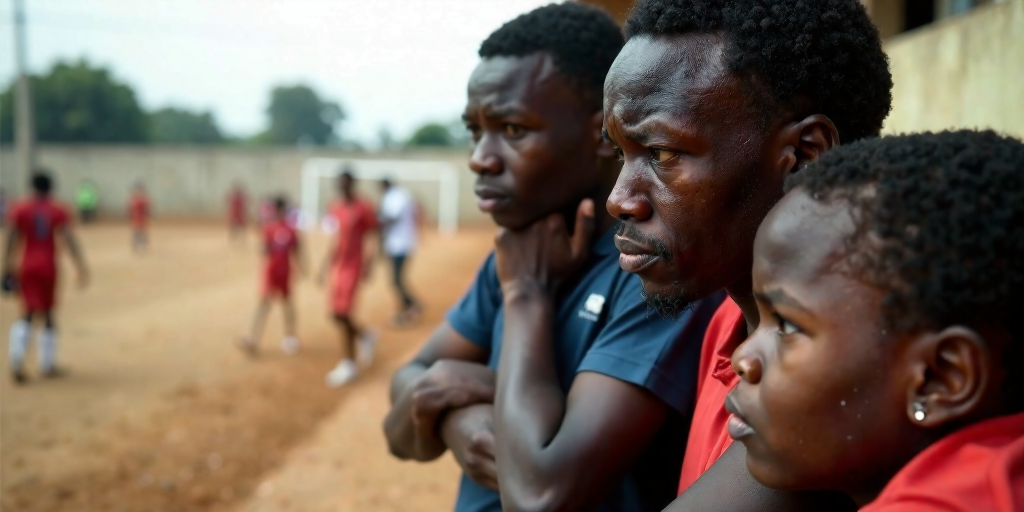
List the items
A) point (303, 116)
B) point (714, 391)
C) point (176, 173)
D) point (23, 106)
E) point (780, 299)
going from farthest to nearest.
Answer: point (303, 116), point (176, 173), point (23, 106), point (714, 391), point (780, 299)

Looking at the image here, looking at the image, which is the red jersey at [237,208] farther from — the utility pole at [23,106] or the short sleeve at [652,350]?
the short sleeve at [652,350]

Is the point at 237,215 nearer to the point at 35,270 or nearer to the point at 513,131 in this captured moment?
the point at 35,270

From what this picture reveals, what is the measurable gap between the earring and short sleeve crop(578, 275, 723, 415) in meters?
0.68

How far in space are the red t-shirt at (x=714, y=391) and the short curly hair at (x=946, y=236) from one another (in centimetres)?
51

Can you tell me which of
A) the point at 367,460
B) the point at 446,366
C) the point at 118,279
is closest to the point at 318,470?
the point at 367,460

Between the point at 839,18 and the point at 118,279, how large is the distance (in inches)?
702

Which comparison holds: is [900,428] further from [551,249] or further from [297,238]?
[297,238]

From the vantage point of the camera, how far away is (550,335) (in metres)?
1.92

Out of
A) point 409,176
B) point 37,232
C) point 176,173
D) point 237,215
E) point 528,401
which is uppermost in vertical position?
point 528,401

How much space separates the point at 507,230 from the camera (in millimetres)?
2197

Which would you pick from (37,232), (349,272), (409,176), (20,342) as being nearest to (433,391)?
(349,272)

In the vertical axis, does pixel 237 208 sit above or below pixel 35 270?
below

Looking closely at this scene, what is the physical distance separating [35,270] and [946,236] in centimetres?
→ 986

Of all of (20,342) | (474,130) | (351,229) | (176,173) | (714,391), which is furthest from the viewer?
(176,173)
